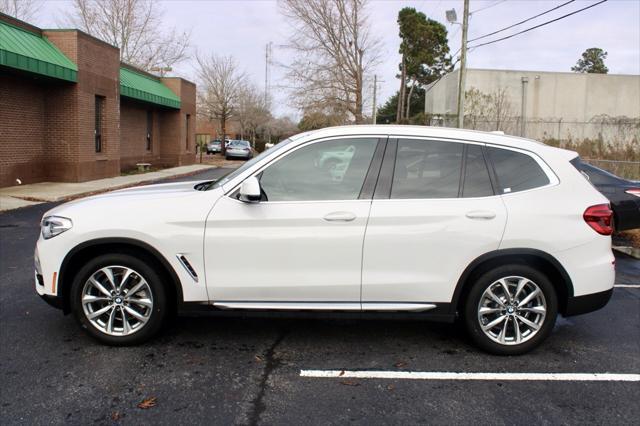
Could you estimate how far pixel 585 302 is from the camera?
430 centimetres

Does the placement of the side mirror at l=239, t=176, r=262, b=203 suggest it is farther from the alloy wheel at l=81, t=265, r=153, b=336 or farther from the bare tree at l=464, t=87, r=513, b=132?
the bare tree at l=464, t=87, r=513, b=132

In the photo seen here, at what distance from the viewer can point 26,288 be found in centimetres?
602

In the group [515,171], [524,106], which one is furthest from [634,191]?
[524,106]

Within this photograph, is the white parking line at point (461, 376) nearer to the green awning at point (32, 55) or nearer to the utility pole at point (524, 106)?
the green awning at point (32, 55)

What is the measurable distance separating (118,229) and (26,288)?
2.63 m

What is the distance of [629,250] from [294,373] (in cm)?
705

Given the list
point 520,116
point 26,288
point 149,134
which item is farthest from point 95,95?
point 520,116

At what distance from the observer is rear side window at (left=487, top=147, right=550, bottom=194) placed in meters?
4.31

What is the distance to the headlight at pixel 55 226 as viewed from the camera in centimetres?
420

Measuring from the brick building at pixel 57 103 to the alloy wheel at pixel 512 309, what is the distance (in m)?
14.2

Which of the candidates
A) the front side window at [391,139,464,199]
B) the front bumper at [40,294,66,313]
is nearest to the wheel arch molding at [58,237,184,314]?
the front bumper at [40,294,66,313]

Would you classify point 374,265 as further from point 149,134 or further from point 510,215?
point 149,134

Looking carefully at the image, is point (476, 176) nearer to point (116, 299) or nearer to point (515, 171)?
point (515, 171)

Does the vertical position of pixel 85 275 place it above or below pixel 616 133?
below
